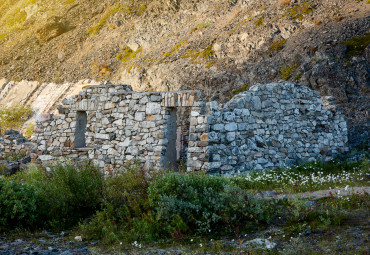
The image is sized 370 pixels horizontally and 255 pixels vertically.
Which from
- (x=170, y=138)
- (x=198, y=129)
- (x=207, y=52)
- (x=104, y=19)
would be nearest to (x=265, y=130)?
(x=198, y=129)

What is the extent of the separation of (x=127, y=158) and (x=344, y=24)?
15.2 m

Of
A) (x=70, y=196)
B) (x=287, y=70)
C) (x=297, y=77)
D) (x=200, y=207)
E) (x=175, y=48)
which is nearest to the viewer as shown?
(x=200, y=207)

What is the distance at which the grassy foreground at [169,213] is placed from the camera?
218 inches

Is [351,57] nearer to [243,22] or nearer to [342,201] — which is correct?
[243,22]

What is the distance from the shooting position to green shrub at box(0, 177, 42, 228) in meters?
6.67

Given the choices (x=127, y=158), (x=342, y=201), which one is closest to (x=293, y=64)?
(x=127, y=158)

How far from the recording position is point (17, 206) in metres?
6.65

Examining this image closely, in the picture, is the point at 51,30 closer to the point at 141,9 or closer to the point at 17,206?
the point at 141,9

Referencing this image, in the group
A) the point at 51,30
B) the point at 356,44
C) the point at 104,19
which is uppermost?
the point at 104,19

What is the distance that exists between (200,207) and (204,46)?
1934 cm

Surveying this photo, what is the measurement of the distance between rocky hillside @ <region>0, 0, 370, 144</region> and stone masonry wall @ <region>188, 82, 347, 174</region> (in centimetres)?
321

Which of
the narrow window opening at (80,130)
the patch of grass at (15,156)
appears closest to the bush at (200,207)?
the narrow window opening at (80,130)

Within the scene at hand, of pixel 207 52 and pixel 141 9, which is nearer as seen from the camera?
pixel 207 52

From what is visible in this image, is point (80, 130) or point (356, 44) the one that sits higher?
point (356, 44)
